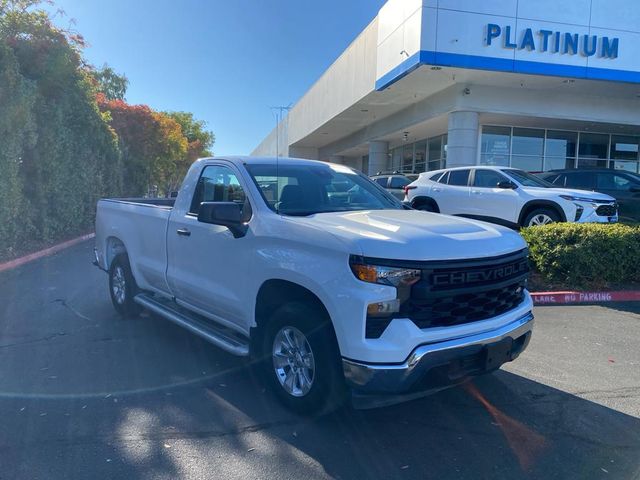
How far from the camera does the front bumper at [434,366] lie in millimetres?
3084

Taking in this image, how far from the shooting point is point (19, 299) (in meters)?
7.46

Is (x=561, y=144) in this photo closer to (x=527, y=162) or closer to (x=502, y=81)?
(x=527, y=162)

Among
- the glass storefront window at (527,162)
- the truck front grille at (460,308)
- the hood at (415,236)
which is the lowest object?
the truck front grille at (460,308)

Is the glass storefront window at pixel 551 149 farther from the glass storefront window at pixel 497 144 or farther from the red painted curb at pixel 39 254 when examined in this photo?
the red painted curb at pixel 39 254

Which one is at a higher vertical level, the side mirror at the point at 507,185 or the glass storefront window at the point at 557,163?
the glass storefront window at the point at 557,163

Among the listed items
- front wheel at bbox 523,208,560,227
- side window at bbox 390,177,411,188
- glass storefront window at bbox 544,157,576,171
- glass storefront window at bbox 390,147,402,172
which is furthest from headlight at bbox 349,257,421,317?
glass storefront window at bbox 390,147,402,172

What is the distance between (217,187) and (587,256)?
5853 millimetres

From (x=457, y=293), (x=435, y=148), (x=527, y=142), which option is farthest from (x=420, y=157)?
(x=457, y=293)

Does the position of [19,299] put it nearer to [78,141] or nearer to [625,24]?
[78,141]

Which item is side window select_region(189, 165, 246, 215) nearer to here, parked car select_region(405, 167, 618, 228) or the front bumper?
the front bumper

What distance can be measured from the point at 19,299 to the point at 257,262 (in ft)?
17.3

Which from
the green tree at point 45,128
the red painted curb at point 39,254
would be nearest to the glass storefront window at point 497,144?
the green tree at point 45,128

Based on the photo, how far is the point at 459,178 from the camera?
1233 centimetres

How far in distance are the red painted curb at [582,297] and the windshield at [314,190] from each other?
3777 mm
